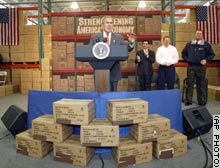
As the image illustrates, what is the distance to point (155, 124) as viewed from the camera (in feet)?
7.98

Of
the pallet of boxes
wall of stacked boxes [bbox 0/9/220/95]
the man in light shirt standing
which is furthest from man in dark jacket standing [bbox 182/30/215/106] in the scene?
the pallet of boxes

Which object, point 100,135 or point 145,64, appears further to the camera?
point 145,64

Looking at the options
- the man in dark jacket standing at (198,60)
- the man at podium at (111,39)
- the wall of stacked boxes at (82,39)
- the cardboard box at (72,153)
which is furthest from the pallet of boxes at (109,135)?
the wall of stacked boxes at (82,39)

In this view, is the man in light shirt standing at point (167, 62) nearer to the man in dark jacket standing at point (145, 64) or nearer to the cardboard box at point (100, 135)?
the man in dark jacket standing at point (145, 64)

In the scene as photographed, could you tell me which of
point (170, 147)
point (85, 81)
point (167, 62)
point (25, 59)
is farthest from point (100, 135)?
point (25, 59)

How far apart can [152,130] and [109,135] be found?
1.53ft

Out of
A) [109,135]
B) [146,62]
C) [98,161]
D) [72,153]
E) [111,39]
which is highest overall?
[111,39]

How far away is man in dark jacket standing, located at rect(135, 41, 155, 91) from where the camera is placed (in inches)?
216

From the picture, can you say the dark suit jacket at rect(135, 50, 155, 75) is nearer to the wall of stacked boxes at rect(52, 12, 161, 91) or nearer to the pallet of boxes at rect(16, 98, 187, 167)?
the wall of stacked boxes at rect(52, 12, 161, 91)

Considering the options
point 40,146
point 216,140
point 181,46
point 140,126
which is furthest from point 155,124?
point 181,46

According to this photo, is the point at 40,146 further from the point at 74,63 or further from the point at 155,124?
the point at 74,63

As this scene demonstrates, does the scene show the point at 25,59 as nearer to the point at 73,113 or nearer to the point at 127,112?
the point at 73,113

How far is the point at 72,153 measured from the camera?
2.36m

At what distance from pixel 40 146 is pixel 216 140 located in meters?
1.74
